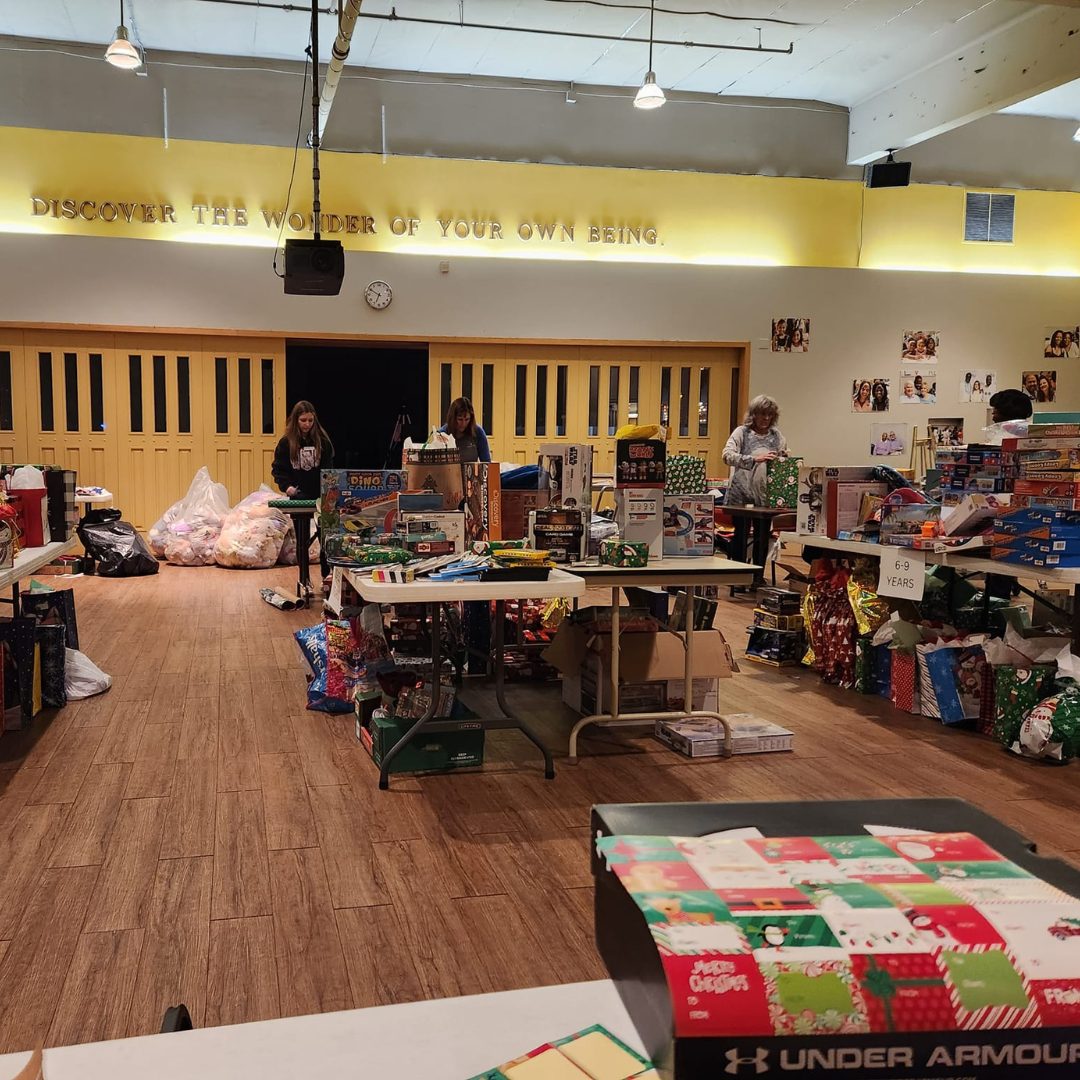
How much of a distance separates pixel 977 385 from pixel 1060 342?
3.72ft

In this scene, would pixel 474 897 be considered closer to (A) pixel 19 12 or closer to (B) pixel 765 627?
(B) pixel 765 627

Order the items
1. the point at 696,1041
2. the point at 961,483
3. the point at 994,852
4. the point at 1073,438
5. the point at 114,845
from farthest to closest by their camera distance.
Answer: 1. the point at 961,483
2. the point at 1073,438
3. the point at 114,845
4. the point at 994,852
5. the point at 696,1041

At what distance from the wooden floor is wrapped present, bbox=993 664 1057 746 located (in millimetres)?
112

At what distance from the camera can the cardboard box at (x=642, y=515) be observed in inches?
160

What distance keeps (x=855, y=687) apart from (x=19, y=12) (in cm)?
876

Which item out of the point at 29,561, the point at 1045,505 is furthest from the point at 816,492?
the point at 29,561

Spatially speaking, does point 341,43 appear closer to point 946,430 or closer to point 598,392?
point 598,392

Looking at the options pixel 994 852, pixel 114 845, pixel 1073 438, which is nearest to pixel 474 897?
pixel 114 845

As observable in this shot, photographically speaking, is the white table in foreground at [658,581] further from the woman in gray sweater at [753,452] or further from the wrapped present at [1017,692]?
the woman in gray sweater at [753,452]

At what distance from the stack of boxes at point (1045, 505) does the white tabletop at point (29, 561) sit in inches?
146

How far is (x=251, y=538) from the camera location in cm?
918

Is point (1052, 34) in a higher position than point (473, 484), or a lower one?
higher

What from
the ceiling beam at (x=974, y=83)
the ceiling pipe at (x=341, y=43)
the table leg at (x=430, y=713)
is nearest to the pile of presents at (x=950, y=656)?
the table leg at (x=430, y=713)

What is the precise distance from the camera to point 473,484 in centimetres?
413
